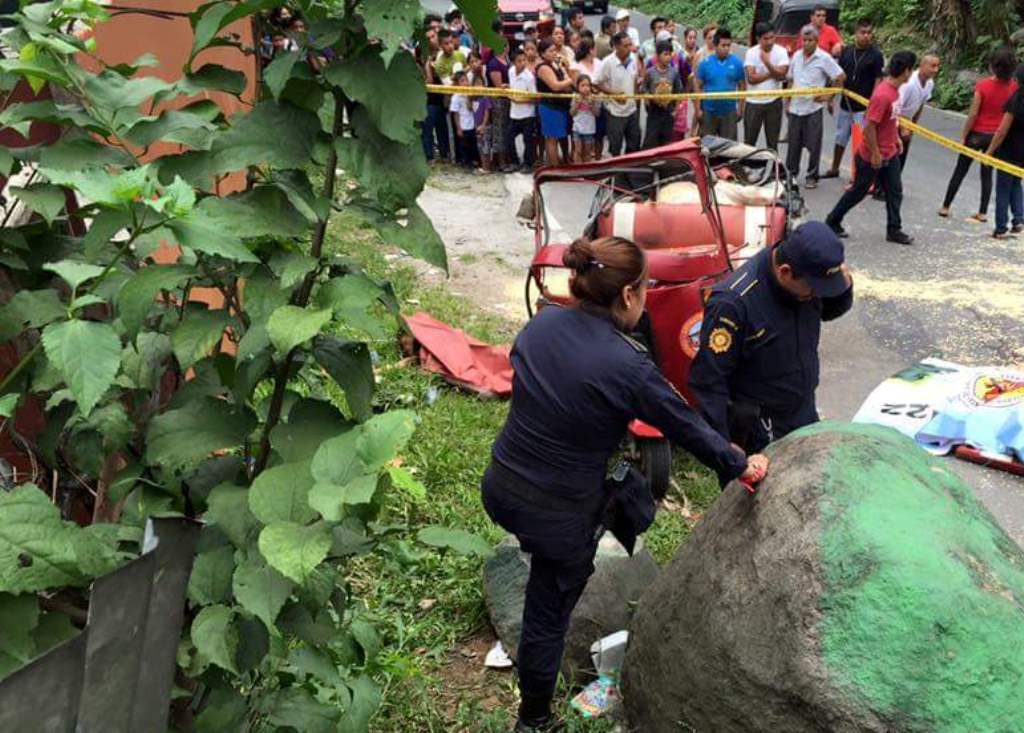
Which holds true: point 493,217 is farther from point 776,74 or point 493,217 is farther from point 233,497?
point 233,497

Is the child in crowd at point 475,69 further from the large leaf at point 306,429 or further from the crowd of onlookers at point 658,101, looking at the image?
the large leaf at point 306,429

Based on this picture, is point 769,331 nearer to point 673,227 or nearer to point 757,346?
point 757,346

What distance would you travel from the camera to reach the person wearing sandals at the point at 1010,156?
8.83 m

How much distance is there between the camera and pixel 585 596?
3848 millimetres

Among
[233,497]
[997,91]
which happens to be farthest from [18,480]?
[997,91]

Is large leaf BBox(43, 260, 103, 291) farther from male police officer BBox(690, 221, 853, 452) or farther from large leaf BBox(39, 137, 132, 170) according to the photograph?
male police officer BBox(690, 221, 853, 452)

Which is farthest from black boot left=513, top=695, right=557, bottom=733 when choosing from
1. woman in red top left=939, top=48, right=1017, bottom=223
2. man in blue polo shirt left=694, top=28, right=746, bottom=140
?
man in blue polo shirt left=694, top=28, right=746, bottom=140

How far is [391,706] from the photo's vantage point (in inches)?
137

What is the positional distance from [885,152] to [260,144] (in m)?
8.50

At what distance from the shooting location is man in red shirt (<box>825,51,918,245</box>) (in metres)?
8.64

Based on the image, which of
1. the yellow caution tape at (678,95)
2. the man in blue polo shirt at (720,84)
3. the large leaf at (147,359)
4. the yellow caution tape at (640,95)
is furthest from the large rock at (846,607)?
the man in blue polo shirt at (720,84)

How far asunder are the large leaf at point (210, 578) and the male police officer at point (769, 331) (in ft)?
9.57

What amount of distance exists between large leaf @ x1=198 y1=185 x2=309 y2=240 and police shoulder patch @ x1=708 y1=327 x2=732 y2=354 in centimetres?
279

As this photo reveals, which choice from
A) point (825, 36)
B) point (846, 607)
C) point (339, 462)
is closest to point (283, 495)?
→ point (339, 462)
